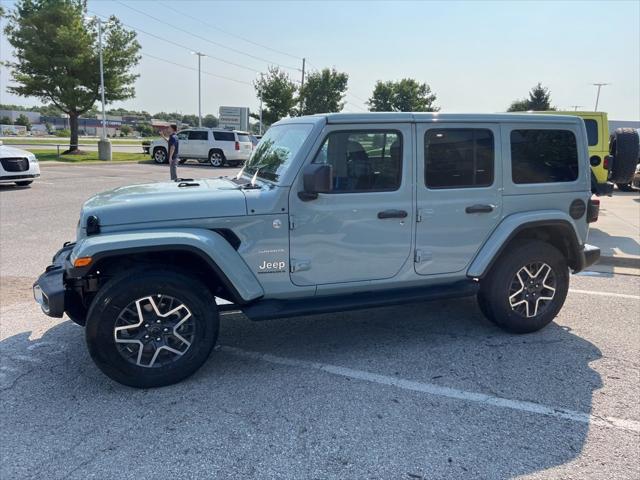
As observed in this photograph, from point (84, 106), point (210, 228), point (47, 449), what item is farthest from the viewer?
point (84, 106)

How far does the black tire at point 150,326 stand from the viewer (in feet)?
11.0

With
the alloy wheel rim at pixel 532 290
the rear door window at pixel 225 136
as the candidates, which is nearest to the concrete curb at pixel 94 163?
the rear door window at pixel 225 136

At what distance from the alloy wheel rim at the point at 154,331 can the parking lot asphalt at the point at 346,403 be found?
247 millimetres

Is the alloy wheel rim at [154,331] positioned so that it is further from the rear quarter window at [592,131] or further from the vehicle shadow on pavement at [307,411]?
the rear quarter window at [592,131]

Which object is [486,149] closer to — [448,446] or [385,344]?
[385,344]

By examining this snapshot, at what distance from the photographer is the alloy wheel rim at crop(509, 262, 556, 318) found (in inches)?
176

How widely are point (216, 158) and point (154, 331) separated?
22.0 meters

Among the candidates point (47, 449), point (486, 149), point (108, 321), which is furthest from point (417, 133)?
point (47, 449)

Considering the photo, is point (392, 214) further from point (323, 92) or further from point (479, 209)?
point (323, 92)

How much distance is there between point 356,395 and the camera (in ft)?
11.3

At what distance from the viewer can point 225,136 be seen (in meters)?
24.6

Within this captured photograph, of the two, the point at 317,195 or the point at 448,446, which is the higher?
the point at 317,195

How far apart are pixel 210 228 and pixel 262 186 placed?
607 millimetres

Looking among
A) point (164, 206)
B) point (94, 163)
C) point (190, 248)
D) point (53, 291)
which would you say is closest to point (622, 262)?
point (190, 248)
